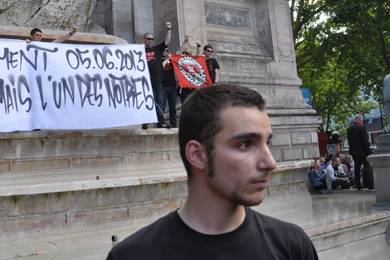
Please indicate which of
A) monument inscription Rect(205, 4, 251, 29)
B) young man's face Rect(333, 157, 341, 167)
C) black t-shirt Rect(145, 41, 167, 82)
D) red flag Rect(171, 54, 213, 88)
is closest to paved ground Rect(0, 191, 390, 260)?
black t-shirt Rect(145, 41, 167, 82)

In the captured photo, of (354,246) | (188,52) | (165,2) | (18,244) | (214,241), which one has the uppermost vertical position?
(165,2)

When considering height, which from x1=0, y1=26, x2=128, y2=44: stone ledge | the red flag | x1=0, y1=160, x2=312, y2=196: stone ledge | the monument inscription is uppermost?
the monument inscription

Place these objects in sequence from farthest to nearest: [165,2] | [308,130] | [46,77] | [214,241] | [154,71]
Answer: [308,130] → [165,2] → [154,71] → [46,77] → [214,241]

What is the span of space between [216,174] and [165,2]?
11268mm

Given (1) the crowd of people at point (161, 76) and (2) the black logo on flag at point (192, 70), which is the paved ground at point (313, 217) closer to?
(1) the crowd of people at point (161, 76)

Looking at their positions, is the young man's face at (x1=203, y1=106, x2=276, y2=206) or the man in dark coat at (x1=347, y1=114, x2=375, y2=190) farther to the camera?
the man in dark coat at (x1=347, y1=114, x2=375, y2=190)

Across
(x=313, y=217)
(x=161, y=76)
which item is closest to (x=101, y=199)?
(x=313, y=217)

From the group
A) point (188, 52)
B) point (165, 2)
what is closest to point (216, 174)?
point (188, 52)

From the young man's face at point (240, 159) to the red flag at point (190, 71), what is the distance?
28.4 feet

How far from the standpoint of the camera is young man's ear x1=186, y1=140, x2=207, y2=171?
1.84 metres

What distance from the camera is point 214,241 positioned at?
5.74 feet

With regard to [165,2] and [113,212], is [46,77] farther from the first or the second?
[165,2]

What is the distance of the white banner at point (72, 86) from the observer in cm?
745

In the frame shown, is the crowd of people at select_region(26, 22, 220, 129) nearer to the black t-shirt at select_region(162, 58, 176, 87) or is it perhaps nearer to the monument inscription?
the black t-shirt at select_region(162, 58, 176, 87)
